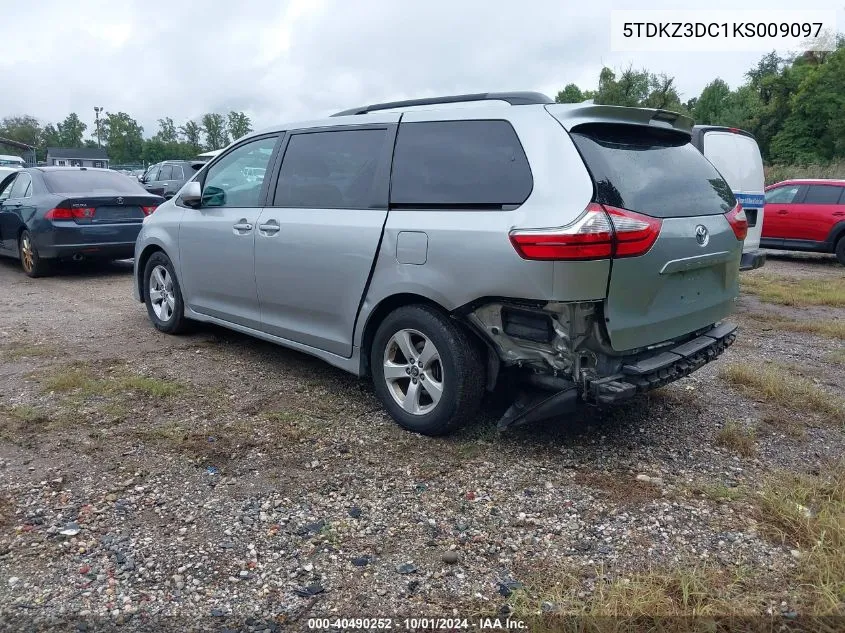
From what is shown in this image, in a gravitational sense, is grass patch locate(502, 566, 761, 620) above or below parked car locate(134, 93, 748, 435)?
below

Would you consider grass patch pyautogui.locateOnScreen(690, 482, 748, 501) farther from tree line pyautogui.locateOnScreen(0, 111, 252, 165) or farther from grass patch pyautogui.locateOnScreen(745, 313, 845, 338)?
tree line pyautogui.locateOnScreen(0, 111, 252, 165)

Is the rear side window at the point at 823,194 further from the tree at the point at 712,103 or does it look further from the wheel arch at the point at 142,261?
the tree at the point at 712,103

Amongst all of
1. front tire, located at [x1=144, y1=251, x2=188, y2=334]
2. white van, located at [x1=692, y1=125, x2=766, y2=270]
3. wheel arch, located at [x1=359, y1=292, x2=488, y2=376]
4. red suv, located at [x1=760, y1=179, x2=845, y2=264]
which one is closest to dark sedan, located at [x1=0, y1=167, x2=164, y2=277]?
front tire, located at [x1=144, y1=251, x2=188, y2=334]

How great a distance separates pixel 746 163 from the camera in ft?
25.8

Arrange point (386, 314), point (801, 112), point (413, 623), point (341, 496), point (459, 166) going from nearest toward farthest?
point (413, 623) < point (341, 496) < point (459, 166) < point (386, 314) < point (801, 112)

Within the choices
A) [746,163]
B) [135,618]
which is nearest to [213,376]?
[135,618]

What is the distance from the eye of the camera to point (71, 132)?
3775 inches

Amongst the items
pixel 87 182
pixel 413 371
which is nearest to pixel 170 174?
pixel 87 182

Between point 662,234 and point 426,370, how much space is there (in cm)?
144

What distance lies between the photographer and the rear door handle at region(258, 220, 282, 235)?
456 cm

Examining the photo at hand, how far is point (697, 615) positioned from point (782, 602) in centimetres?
36

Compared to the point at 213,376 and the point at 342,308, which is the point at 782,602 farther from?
the point at 213,376

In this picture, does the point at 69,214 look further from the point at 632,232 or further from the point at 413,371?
the point at 632,232

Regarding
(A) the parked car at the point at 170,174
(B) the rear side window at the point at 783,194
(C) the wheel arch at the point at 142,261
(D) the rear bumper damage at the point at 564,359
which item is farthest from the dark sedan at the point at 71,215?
(A) the parked car at the point at 170,174
